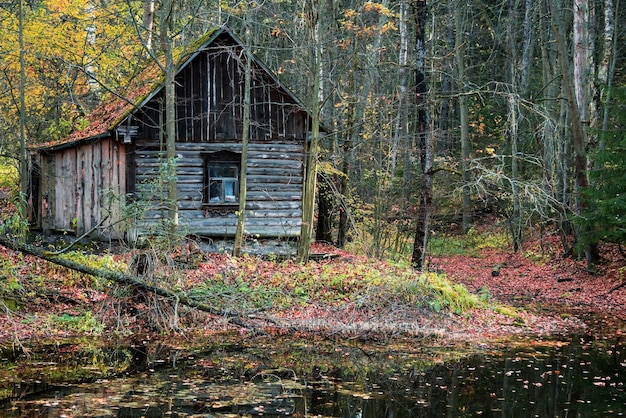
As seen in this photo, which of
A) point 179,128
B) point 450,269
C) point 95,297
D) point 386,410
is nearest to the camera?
point 386,410

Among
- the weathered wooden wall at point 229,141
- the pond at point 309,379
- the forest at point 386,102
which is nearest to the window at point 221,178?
the weathered wooden wall at point 229,141

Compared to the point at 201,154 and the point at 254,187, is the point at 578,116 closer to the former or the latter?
the point at 254,187

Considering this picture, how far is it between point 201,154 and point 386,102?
254 inches

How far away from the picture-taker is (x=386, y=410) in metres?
8.18

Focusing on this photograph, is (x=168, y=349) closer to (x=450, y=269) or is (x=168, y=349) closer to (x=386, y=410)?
(x=386, y=410)

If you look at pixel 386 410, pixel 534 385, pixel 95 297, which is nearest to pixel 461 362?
pixel 534 385

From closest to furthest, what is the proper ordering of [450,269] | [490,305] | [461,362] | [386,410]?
1. [386,410]
2. [461,362]
3. [490,305]
4. [450,269]

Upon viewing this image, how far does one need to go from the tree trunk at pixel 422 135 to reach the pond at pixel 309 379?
5.70 metres

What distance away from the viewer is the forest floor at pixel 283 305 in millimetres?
12621

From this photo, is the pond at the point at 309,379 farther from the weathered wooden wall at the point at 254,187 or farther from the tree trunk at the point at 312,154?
the weathered wooden wall at the point at 254,187

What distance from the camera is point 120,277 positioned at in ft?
40.4

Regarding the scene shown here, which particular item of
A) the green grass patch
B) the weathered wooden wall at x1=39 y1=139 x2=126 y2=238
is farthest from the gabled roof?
the green grass patch

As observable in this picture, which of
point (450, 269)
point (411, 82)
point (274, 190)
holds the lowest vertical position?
point (450, 269)

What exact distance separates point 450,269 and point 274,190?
6958 millimetres
